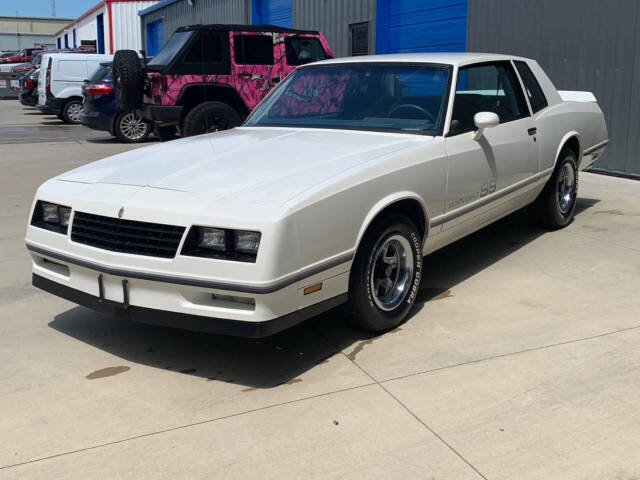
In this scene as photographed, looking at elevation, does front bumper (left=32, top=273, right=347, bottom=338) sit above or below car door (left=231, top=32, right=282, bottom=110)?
below

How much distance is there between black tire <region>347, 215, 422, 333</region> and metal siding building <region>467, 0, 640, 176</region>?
19.1 ft

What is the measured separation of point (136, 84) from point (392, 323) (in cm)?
810

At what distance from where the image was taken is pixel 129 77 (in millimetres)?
10984

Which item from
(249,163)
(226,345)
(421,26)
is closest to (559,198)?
(249,163)

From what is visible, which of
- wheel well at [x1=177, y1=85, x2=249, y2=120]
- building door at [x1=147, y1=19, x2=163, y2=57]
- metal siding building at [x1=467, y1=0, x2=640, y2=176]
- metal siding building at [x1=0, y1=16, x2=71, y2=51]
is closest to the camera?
metal siding building at [x1=467, y1=0, x2=640, y2=176]

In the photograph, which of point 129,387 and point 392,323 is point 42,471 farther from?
point 392,323

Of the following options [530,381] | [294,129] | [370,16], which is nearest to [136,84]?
[370,16]

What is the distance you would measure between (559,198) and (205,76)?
632 centimetres

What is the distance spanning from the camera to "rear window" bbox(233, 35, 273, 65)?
1144cm

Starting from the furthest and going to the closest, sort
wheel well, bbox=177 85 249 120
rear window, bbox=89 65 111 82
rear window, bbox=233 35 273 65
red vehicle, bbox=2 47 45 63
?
red vehicle, bbox=2 47 45 63
rear window, bbox=89 65 111 82
rear window, bbox=233 35 273 65
wheel well, bbox=177 85 249 120

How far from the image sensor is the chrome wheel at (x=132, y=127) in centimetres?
1462

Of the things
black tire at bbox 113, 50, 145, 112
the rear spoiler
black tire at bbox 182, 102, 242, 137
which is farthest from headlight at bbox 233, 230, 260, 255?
black tire at bbox 113, 50, 145, 112

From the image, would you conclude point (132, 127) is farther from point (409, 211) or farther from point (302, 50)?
point (409, 211)

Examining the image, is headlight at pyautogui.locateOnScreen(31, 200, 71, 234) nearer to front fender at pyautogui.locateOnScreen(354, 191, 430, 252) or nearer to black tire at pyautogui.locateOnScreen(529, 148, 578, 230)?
front fender at pyautogui.locateOnScreen(354, 191, 430, 252)
